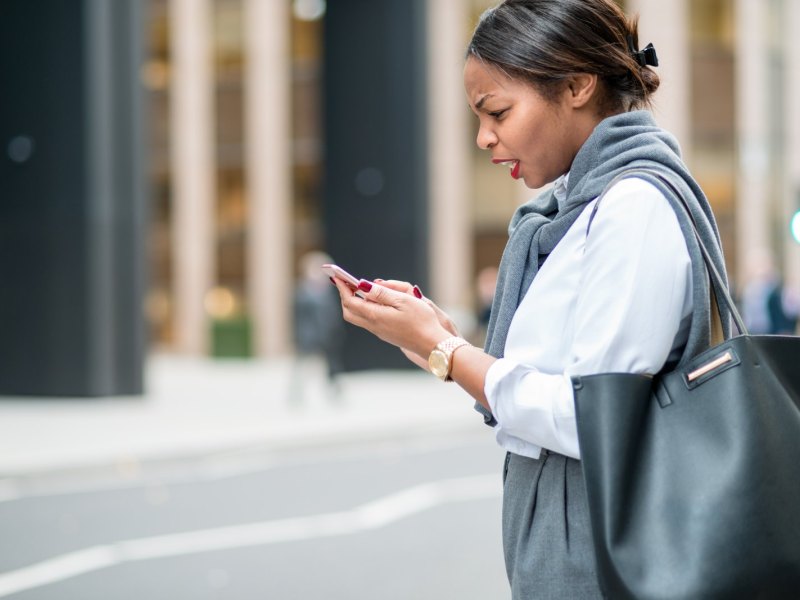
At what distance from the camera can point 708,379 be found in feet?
5.64

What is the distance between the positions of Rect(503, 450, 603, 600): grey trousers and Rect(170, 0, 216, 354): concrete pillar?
2926cm

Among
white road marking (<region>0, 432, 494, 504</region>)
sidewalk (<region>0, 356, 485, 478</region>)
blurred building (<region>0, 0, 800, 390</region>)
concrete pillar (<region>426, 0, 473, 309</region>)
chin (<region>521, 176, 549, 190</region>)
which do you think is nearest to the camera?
chin (<region>521, 176, 549, 190</region>)

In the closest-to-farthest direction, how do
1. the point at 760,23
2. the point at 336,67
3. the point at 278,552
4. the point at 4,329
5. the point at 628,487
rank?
the point at 628,487, the point at 278,552, the point at 4,329, the point at 336,67, the point at 760,23

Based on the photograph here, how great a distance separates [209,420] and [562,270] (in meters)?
12.6

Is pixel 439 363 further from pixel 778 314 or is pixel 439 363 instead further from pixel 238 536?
pixel 778 314

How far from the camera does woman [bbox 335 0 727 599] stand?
1.77 m

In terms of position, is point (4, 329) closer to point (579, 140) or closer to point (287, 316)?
point (287, 316)

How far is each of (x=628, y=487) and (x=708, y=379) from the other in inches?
7.3

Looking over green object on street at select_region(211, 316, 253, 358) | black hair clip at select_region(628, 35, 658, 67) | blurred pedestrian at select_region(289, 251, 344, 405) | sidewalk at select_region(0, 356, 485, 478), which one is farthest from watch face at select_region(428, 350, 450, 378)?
green object on street at select_region(211, 316, 253, 358)

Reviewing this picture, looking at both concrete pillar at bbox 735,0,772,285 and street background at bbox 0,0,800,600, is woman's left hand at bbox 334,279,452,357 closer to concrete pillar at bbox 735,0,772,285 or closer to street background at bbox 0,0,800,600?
street background at bbox 0,0,800,600

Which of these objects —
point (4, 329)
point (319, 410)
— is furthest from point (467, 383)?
point (4, 329)

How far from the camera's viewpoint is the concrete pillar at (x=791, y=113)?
28969 millimetres

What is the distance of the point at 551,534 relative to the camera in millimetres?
1897

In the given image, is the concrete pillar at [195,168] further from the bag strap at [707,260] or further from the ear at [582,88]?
the bag strap at [707,260]
